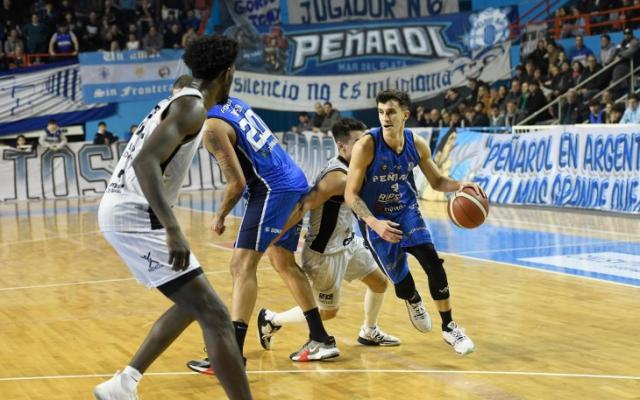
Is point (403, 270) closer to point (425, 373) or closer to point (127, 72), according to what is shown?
point (425, 373)

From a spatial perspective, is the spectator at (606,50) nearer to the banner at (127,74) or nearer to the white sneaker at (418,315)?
the banner at (127,74)

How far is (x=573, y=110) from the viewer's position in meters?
18.8

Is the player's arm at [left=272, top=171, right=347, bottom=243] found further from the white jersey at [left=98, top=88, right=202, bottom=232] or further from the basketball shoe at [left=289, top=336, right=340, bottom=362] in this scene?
the white jersey at [left=98, top=88, right=202, bottom=232]

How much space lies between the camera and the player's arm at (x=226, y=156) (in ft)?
19.6

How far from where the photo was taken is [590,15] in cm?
2200

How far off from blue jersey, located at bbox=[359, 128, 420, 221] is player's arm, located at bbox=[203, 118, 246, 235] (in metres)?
1.08

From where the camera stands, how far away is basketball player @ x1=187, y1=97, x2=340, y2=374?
19.8 feet

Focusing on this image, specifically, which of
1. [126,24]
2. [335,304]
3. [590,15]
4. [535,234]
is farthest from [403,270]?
[126,24]

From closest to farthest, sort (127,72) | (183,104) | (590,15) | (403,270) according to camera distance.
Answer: (183,104)
(403,270)
(590,15)
(127,72)

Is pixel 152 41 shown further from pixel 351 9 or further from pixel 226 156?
pixel 226 156

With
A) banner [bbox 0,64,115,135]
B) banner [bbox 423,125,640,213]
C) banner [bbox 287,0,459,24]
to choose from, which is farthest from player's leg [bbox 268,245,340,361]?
banner [bbox 287,0,459,24]

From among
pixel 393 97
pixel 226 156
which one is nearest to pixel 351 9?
pixel 393 97

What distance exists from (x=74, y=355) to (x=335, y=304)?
1.90 meters

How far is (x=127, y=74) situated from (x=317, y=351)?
1939cm
